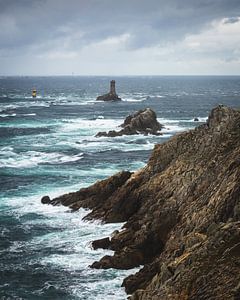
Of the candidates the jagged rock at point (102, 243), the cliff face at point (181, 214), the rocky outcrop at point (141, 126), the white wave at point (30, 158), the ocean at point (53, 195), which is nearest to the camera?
the cliff face at point (181, 214)

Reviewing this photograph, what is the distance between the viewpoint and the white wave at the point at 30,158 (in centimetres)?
6712

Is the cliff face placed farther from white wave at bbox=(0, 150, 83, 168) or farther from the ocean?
white wave at bbox=(0, 150, 83, 168)

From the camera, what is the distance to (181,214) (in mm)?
35094

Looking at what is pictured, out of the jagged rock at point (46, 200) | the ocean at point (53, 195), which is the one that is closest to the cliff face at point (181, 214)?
the jagged rock at point (46, 200)

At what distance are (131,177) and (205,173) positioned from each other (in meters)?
9.22

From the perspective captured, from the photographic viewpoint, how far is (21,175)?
60531 mm

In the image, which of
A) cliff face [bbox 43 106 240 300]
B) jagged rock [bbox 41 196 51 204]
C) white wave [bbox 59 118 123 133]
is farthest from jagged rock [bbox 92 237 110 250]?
white wave [bbox 59 118 123 133]

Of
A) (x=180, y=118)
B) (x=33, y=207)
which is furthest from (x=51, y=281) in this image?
(x=180, y=118)

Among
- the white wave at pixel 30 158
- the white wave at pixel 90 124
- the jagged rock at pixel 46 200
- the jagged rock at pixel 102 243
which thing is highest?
the white wave at pixel 90 124

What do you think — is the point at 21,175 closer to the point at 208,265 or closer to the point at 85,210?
the point at 85,210

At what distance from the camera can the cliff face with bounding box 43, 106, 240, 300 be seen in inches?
848

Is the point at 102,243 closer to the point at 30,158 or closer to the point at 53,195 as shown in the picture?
the point at 53,195

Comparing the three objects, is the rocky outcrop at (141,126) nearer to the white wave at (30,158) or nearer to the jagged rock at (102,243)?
the white wave at (30,158)

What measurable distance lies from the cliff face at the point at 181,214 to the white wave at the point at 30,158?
810 inches
